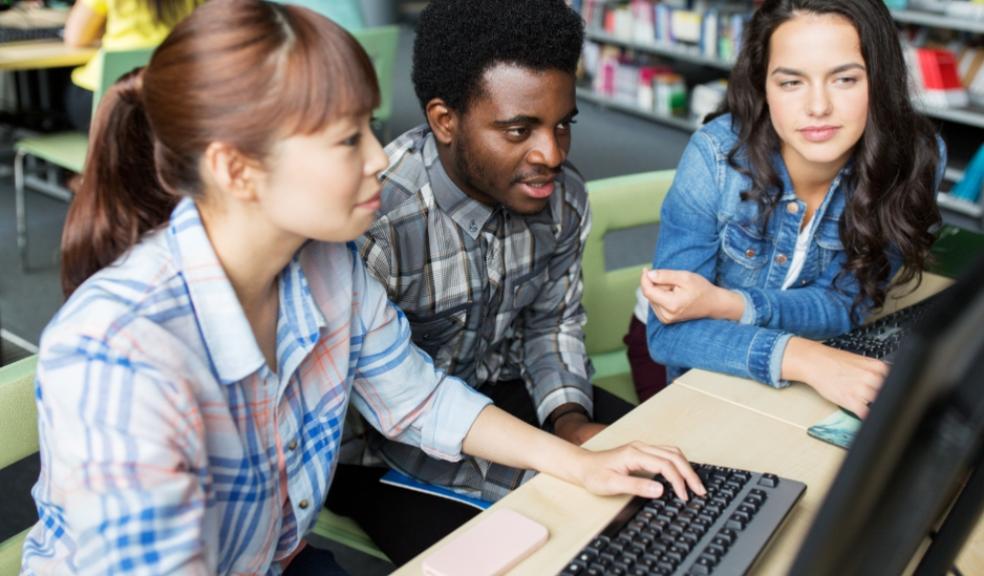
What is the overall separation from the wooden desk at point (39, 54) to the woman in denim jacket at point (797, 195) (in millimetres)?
2529

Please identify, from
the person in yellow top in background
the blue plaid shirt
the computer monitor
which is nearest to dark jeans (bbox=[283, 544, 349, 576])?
the blue plaid shirt

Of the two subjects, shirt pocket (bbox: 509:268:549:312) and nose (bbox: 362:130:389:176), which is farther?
shirt pocket (bbox: 509:268:549:312)

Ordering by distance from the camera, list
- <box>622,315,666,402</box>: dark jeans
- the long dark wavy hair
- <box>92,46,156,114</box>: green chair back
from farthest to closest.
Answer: <box>92,46,156,114</box>: green chair back, <box>622,315,666,402</box>: dark jeans, the long dark wavy hair

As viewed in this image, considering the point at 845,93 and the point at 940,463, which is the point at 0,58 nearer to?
the point at 845,93

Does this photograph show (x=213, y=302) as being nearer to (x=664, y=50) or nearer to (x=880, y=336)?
(x=880, y=336)

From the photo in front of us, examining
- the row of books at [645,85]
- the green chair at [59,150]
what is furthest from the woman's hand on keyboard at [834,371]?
the row of books at [645,85]

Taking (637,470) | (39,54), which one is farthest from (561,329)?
(39,54)

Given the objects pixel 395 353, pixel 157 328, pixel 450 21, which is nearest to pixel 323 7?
pixel 450 21

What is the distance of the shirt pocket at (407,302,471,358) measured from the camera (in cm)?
142

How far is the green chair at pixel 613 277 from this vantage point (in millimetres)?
1712

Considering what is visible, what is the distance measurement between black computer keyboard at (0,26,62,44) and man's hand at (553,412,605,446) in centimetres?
284

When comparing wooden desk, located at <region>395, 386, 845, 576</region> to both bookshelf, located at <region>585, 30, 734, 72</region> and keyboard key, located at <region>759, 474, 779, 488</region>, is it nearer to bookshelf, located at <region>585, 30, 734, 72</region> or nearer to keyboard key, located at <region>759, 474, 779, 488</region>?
keyboard key, located at <region>759, 474, 779, 488</region>

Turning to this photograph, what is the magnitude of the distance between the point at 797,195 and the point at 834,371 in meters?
0.38

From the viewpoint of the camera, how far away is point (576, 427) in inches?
56.8
